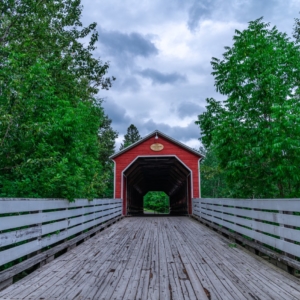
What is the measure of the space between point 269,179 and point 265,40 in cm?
369

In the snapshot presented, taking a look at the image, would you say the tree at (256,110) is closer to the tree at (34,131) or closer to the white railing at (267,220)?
the white railing at (267,220)

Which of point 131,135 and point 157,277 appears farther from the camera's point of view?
point 131,135

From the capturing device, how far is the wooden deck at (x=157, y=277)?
→ 2309 mm

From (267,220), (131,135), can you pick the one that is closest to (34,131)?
(267,220)

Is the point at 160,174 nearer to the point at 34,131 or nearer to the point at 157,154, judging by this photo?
the point at 157,154

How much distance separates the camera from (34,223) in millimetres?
3316

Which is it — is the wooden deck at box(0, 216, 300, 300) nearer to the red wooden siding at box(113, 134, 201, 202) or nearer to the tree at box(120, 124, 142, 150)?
the red wooden siding at box(113, 134, 201, 202)

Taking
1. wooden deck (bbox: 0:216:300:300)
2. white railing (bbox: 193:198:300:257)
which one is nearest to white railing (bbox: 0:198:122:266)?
wooden deck (bbox: 0:216:300:300)

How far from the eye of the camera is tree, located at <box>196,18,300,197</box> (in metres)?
5.82

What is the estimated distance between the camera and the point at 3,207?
8.72 feet

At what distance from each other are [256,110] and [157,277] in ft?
17.9

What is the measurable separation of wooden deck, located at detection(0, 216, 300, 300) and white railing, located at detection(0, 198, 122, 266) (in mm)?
328

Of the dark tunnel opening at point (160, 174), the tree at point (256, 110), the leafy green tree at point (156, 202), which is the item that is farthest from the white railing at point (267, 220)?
the leafy green tree at point (156, 202)

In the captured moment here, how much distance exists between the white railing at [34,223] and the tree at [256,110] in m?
3.80
